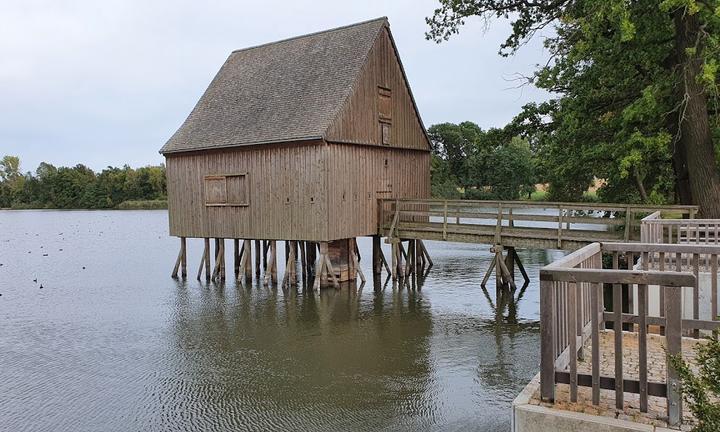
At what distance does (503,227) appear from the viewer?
16750mm

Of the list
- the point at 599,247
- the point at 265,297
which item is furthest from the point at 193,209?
the point at 599,247

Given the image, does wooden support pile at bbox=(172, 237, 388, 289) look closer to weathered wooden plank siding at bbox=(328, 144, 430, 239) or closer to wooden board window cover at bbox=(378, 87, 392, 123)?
weathered wooden plank siding at bbox=(328, 144, 430, 239)

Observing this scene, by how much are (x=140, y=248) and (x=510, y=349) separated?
28.9 metres

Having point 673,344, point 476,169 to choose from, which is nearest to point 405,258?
point 673,344

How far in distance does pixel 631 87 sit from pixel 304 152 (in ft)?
31.3

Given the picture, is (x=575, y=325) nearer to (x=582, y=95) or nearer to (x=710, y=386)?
(x=710, y=386)

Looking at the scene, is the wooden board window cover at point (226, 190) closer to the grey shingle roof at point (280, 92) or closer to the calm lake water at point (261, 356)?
the grey shingle roof at point (280, 92)

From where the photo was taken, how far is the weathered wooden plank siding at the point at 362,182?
18438 mm

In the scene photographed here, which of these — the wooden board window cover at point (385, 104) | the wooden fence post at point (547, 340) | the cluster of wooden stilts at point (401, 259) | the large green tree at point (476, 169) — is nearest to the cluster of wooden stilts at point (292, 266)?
the cluster of wooden stilts at point (401, 259)

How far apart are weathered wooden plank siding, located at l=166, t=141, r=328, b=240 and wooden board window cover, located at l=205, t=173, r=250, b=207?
182 mm

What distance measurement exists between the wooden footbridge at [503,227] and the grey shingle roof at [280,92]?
414cm

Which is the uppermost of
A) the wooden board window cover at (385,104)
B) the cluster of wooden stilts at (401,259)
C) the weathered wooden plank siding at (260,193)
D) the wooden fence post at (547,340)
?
the wooden board window cover at (385,104)

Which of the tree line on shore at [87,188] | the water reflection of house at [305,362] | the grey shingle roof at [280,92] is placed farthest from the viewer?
the tree line on shore at [87,188]

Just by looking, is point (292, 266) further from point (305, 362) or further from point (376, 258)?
point (305, 362)
